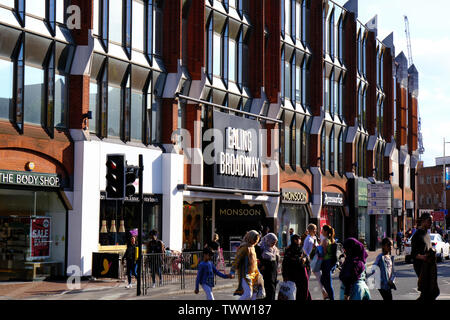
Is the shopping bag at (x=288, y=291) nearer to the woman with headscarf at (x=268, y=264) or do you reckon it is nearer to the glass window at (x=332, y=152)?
the woman with headscarf at (x=268, y=264)

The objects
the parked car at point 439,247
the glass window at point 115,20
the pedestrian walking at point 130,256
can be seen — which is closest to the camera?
the pedestrian walking at point 130,256

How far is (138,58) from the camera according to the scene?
3089cm

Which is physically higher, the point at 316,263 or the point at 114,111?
the point at 114,111

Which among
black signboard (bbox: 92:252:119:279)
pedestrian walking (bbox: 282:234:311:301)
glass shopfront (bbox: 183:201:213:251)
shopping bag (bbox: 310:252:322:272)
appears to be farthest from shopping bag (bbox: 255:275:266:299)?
glass shopfront (bbox: 183:201:213:251)

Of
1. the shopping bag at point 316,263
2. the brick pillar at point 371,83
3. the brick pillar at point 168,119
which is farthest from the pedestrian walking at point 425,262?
the brick pillar at point 371,83

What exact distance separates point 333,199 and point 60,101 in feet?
86.1

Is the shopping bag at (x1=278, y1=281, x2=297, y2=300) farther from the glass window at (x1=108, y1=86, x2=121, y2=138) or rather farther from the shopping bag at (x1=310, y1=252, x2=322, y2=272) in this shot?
the glass window at (x1=108, y1=86, x2=121, y2=138)

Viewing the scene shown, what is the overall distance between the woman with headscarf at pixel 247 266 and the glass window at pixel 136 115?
17760 millimetres

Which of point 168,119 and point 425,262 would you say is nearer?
point 425,262

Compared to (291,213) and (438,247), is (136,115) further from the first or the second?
(438,247)

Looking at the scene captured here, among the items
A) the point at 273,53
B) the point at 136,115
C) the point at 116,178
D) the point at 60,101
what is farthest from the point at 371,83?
the point at 116,178

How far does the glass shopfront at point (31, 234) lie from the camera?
993 inches

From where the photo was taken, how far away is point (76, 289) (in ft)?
76.1

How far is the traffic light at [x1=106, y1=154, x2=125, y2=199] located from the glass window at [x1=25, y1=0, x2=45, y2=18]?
358 inches
